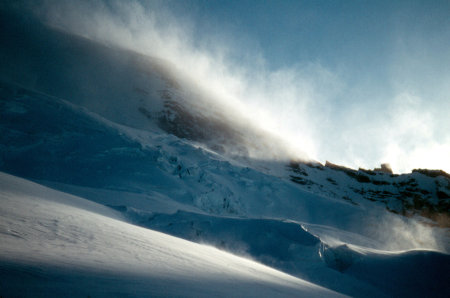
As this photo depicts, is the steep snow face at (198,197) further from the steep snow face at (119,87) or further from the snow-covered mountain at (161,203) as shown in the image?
the steep snow face at (119,87)

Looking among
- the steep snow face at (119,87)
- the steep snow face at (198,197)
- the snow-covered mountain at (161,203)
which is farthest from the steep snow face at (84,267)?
the steep snow face at (119,87)

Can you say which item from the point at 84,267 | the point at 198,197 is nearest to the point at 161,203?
the point at 198,197

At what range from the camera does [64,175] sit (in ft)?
36.5

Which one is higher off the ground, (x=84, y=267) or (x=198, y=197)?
(x=198, y=197)

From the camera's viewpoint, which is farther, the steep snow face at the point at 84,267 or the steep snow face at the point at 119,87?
the steep snow face at the point at 119,87

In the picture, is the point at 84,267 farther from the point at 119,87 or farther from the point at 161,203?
the point at 119,87

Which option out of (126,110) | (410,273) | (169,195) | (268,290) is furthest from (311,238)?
(126,110)

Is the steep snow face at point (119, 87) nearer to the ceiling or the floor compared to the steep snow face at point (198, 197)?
nearer to the ceiling

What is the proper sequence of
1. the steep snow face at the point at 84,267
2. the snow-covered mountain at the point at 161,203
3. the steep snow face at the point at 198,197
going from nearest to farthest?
the steep snow face at the point at 84,267 → the snow-covered mountain at the point at 161,203 → the steep snow face at the point at 198,197

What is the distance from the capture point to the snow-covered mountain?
79.4 inches

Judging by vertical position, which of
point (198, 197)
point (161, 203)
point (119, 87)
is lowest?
point (161, 203)

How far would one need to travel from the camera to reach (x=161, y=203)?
10.6 m

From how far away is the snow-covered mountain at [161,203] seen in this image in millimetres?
2016

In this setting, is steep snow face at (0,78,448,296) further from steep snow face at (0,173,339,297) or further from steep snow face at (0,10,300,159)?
steep snow face at (0,10,300,159)
